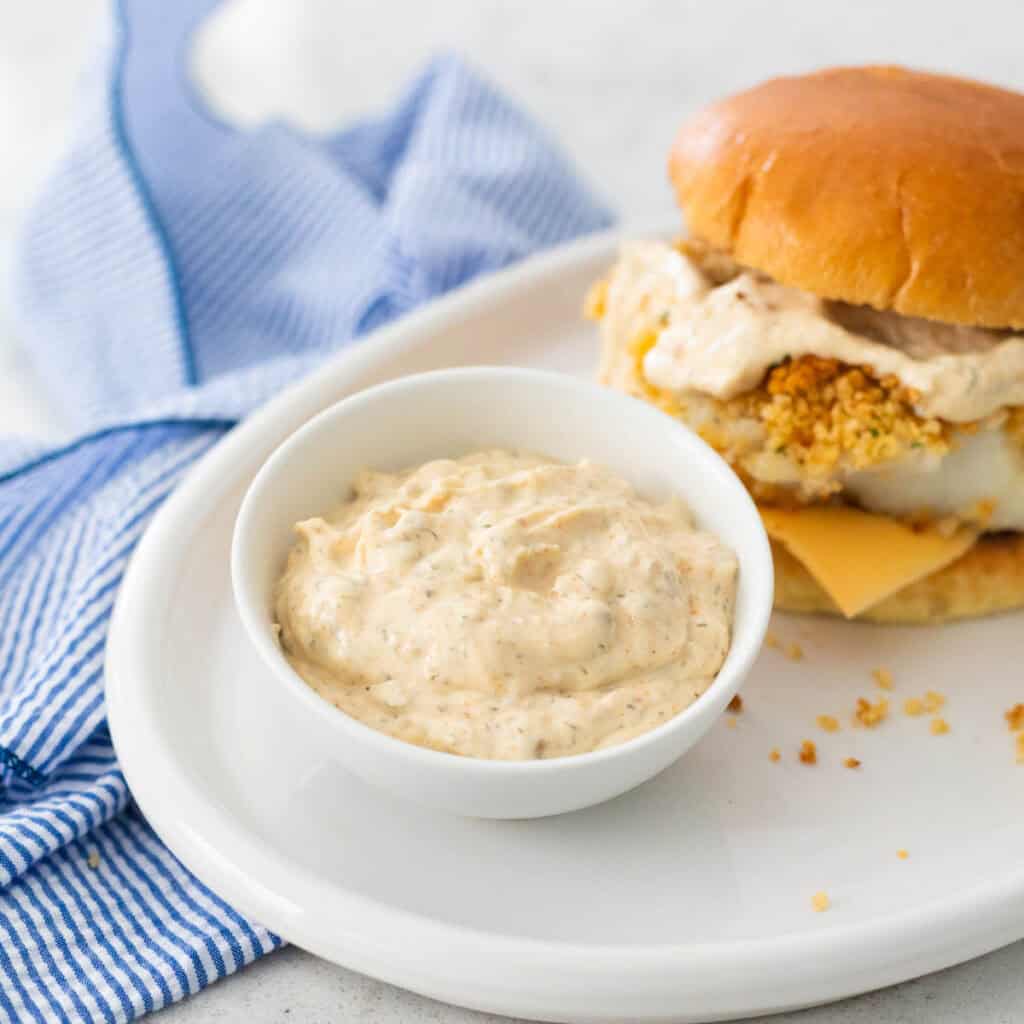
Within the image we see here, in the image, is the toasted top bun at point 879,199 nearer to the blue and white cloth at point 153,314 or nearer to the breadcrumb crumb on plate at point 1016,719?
the breadcrumb crumb on plate at point 1016,719

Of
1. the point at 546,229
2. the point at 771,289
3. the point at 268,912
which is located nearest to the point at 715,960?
the point at 268,912

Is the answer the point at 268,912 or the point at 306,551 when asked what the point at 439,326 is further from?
the point at 268,912

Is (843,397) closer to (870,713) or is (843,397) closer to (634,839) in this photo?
(870,713)

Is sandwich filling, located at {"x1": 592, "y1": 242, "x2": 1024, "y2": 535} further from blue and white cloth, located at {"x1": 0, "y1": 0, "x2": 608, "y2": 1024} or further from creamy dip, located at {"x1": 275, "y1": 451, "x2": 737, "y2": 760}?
blue and white cloth, located at {"x1": 0, "y1": 0, "x2": 608, "y2": 1024}

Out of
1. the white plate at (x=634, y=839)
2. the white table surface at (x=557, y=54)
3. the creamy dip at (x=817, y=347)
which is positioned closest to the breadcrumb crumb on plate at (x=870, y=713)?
the white plate at (x=634, y=839)

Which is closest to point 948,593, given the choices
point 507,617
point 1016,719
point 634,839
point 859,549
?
point 859,549
